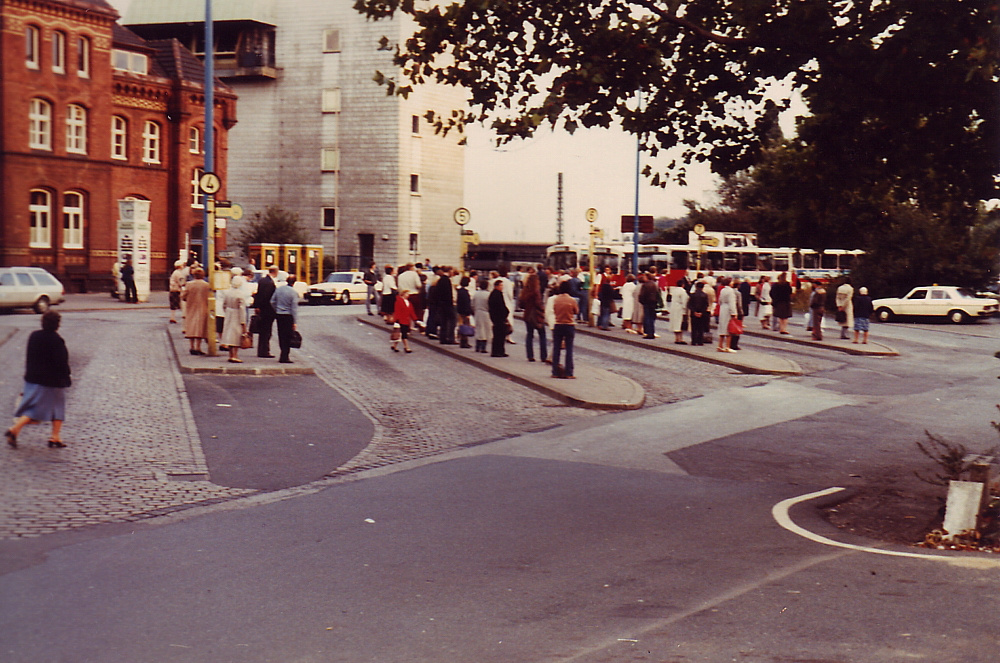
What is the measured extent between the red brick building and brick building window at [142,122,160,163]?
5 centimetres

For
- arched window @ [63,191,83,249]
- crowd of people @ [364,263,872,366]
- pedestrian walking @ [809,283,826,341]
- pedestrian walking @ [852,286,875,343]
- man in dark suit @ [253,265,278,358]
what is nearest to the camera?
man in dark suit @ [253,265,278,358]

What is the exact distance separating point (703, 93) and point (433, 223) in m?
62.0

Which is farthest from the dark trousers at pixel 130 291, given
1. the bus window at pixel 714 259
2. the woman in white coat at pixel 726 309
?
the bus window at pixel 714 259

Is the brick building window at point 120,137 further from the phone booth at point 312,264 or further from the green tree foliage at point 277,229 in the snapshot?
the green tree foliage at point 277,229

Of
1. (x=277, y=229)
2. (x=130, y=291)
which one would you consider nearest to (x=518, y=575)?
(x=130, y=291)

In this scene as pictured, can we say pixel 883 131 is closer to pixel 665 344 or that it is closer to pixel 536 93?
pixel 536 93

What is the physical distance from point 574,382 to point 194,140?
4342 cm

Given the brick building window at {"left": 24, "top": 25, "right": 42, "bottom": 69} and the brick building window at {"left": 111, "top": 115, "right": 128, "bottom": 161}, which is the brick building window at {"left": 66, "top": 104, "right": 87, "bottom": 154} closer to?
the brick building window at {"left": 24, "top": 25, "right": 42, "bottom": 69}

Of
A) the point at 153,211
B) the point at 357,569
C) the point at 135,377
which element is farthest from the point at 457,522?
the point at 153,211

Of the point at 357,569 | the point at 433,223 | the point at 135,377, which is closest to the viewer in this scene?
the point at 357,569

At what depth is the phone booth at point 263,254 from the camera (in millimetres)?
54250

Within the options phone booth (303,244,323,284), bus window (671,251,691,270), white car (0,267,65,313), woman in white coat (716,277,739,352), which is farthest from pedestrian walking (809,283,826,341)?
phone booth (303,244,323,284)

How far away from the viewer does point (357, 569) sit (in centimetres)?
701

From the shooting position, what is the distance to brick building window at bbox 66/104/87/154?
49.2 metres
